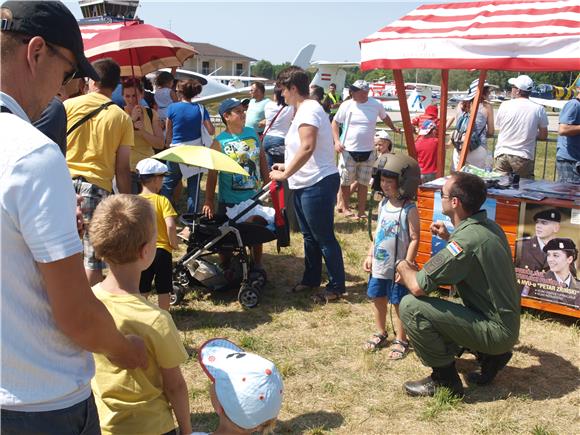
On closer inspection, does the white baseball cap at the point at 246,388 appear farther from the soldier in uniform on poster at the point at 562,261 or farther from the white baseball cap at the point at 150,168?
the soldier in uniform on poster at the point at 562,261

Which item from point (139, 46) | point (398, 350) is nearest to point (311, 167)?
point (398, 350)

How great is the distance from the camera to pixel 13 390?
4.75 feet

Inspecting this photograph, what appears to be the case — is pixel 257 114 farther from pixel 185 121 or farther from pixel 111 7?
pixel 111 7

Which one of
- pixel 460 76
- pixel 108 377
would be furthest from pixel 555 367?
pixel 460 76

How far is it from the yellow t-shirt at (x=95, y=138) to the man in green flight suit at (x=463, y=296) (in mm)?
2137

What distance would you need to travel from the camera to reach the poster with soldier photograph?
16.2 feet

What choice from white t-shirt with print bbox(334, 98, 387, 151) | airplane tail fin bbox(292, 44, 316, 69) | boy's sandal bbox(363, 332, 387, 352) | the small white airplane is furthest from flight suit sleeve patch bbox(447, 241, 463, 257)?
airplane tail fin bbox(292, 44, 316, 69)

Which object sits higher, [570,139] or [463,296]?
[570,139]

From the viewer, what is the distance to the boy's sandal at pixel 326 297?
18.3 ft

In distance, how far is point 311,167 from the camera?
17.4 feet

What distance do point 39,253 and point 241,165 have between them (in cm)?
450

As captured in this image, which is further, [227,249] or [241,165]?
[241,165]

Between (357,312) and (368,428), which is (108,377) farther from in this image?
(357,312)

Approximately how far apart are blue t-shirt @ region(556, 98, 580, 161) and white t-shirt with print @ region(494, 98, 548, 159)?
1.23 ft
